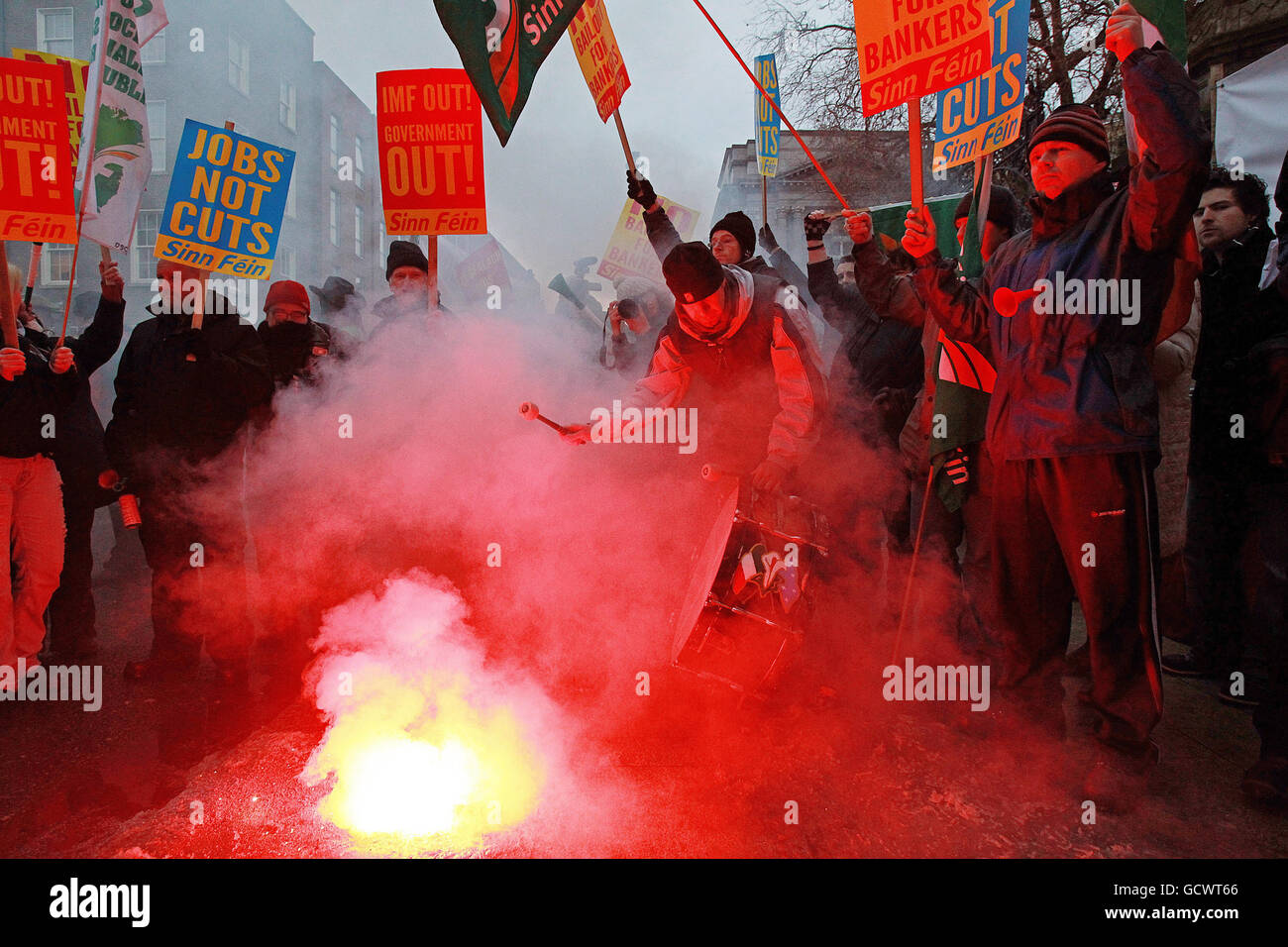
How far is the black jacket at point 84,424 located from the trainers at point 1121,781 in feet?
16.2

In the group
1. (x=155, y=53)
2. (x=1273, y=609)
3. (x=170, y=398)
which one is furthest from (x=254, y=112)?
(x=1273, y=609)

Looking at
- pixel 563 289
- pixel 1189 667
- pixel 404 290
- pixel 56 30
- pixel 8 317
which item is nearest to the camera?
pixel 8 317

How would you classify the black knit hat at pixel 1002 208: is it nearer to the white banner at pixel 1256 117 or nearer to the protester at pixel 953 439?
the protester at pixel 953 439

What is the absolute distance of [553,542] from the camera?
4512 millimetres

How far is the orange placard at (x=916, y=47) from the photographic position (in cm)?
304

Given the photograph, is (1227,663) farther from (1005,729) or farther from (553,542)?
(553,542)

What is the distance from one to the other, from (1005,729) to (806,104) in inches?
525

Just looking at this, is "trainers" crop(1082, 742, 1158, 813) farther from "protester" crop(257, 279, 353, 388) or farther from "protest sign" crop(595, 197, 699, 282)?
"protest sign" crop(595, 197, 699, 282)

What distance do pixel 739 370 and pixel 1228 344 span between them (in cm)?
224

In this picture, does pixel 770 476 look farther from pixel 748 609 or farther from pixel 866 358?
pixel 866 358

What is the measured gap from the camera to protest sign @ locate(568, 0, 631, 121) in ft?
15.2

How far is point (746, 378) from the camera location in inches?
147

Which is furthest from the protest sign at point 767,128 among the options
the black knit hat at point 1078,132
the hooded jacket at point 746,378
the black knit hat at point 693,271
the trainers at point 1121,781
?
the trainers at point 1121,781
